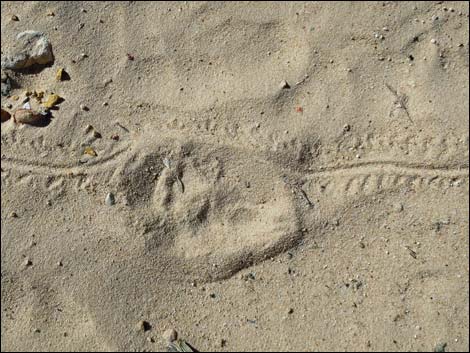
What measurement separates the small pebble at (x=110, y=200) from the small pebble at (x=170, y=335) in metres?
0.68

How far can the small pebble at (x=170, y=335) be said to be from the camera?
2.92 m

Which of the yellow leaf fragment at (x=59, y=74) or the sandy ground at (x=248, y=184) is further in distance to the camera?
the yellow leaf fragment at (x=59, y=74)

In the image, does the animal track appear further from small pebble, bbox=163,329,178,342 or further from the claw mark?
the claw mark

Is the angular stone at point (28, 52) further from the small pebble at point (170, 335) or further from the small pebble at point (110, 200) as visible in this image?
the small pebble at point (170, 335)

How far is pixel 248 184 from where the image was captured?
9.87ft

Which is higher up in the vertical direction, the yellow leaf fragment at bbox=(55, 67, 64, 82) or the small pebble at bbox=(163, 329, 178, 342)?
the yellow leaf fragment at bbox=(55, 67, 64, 82)

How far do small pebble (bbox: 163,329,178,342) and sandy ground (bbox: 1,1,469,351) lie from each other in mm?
38

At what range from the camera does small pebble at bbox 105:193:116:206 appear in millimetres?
3014

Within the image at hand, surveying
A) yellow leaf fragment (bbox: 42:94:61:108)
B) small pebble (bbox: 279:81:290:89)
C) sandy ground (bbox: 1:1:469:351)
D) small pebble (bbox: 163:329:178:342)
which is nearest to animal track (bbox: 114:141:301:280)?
sandy ground (bbox: 1:1:469:351)

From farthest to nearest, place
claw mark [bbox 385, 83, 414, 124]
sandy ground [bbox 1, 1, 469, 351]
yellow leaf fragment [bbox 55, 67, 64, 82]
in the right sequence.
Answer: yellow leaf fragment [bbox 55, 67, 64, 82] < claw mark [bbox 385, 83, 414, 124] < sandy ground [bbox 1, 1, 469, 351]

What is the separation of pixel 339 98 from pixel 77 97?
4.38ft

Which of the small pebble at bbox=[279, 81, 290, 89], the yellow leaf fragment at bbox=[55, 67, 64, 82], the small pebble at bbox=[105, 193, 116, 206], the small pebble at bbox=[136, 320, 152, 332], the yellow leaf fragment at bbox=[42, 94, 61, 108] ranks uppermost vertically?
the small pebble at bbox=[279, 81, 290, 89]

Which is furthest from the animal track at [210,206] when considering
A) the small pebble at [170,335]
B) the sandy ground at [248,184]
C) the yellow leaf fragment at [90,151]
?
the small pebble at [170,335]

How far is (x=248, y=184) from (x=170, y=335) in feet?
2.70
